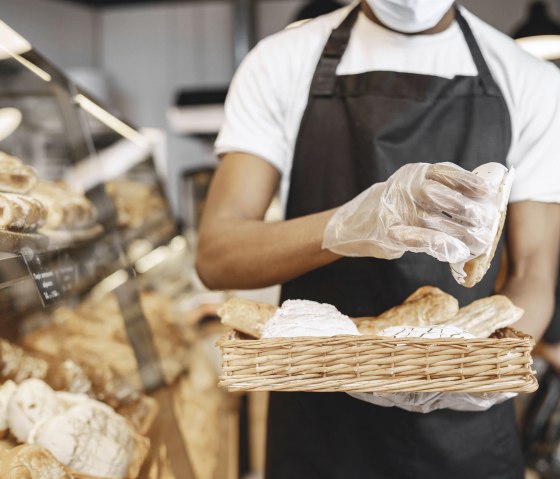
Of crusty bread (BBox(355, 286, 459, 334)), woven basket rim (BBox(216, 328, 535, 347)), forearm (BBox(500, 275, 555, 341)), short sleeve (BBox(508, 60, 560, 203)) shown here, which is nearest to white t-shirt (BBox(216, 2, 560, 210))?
short sleeve (BBox(508, 60, 560, 203))

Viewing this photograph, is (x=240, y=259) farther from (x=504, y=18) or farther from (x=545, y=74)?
(x=504, y=18)

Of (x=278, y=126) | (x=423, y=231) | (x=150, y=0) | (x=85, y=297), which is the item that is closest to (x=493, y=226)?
(x=423, y=231)

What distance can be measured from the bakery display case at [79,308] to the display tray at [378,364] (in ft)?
1.40

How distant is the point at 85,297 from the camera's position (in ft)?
5.97

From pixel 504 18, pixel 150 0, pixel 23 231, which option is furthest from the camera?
pixel 150 0

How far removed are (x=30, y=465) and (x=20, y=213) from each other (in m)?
0.44

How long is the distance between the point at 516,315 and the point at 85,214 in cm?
113

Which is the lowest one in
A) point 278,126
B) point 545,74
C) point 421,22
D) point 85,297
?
point 85,297

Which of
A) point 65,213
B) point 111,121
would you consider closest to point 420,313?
point 65,213

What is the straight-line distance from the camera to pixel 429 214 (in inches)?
43.8

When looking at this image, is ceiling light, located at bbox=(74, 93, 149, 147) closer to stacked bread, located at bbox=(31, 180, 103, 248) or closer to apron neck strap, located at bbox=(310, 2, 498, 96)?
stacked bread, located at bbox=(31, 180, 103, 248)

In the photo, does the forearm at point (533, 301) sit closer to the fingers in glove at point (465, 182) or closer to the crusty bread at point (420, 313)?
the crusty bread at point (420, 313)

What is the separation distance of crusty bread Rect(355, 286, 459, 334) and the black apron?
0.71 ft

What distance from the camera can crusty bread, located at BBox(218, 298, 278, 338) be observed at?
1.28 metres
